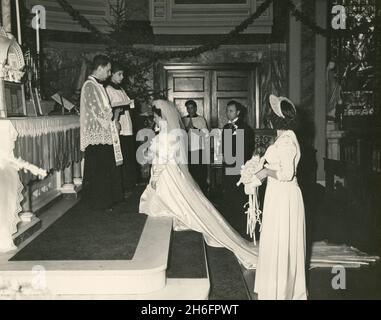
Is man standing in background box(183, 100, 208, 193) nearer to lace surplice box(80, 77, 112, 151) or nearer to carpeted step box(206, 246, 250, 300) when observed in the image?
carpeted step box(206, 246, 250, 300)

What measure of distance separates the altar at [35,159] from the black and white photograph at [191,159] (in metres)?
0.02

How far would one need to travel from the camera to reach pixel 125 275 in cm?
404

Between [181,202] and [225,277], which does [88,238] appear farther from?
[225,277]

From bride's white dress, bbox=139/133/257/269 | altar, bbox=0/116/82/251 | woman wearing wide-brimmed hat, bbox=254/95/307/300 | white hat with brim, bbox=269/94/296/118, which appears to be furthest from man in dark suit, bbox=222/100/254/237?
white hat with brim, bbox=269/94/296/118

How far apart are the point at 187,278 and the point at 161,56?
6.84m

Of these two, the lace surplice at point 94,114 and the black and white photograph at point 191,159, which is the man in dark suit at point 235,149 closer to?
the black and white photograph at point 191,159

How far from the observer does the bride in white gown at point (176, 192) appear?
5984 mm

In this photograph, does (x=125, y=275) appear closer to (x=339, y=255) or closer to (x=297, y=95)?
(x=339, y=255)

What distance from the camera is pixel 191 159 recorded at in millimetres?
9820

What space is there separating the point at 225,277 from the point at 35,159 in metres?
2.48

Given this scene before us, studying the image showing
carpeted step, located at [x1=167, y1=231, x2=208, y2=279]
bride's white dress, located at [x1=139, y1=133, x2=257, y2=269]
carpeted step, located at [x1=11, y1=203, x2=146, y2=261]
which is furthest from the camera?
bride's white dress, located at [x1=139, y1=133, x2=257, y2=269]

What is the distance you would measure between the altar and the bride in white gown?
1.31 metres

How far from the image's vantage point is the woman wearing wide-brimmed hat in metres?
4.22

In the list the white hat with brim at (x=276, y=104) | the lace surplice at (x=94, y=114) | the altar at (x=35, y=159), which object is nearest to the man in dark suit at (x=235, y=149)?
the lace surplice at (x=94, y=114)
